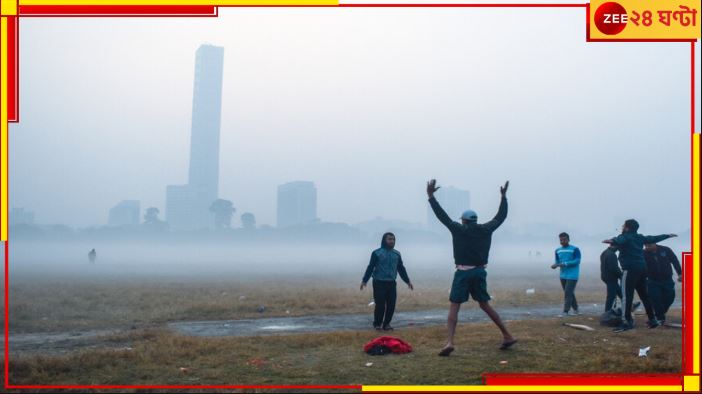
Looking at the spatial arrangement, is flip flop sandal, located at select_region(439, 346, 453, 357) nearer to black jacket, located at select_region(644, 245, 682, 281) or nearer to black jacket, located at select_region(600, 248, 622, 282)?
black jacket, located at select_region(600, 248, 622, 282)

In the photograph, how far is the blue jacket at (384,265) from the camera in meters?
11.9

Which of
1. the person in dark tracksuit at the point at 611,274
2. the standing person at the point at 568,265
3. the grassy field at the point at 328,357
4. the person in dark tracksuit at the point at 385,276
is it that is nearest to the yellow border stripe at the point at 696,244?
the grassy field at the point at 328,357

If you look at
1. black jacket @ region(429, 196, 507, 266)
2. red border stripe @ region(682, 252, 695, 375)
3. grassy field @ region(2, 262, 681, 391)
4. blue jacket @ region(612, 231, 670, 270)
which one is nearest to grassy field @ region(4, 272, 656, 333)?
grassy field @ region(2, 262, 681, 391)

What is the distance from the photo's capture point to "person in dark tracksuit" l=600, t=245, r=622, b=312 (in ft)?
40.7

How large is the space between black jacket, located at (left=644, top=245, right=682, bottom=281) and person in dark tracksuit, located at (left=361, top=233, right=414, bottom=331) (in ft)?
15.4

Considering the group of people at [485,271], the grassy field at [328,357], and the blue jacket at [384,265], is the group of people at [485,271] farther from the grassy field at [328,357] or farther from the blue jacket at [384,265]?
the grassy field at [328,357]

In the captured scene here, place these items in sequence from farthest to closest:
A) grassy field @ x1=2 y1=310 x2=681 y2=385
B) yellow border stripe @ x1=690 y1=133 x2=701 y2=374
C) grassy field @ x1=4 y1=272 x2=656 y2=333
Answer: grassy field @ x1=4 y1=272 x2=656 y2=333 < grassy field @ x1=2 y1=310 x2=681 y2=385 < yellow border stripe @ x1=690 y1=133 x2=701 y2=374

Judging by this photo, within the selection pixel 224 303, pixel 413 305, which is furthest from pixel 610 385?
pixel 224 303

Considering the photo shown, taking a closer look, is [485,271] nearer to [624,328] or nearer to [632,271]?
[632,271]

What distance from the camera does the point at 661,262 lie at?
1205 centimetres

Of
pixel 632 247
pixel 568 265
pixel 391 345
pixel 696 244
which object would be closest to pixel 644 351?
pixel 632 247

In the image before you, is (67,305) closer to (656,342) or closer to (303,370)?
(303,370)

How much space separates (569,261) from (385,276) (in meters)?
4.51

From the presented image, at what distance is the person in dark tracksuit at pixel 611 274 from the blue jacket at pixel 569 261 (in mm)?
843
